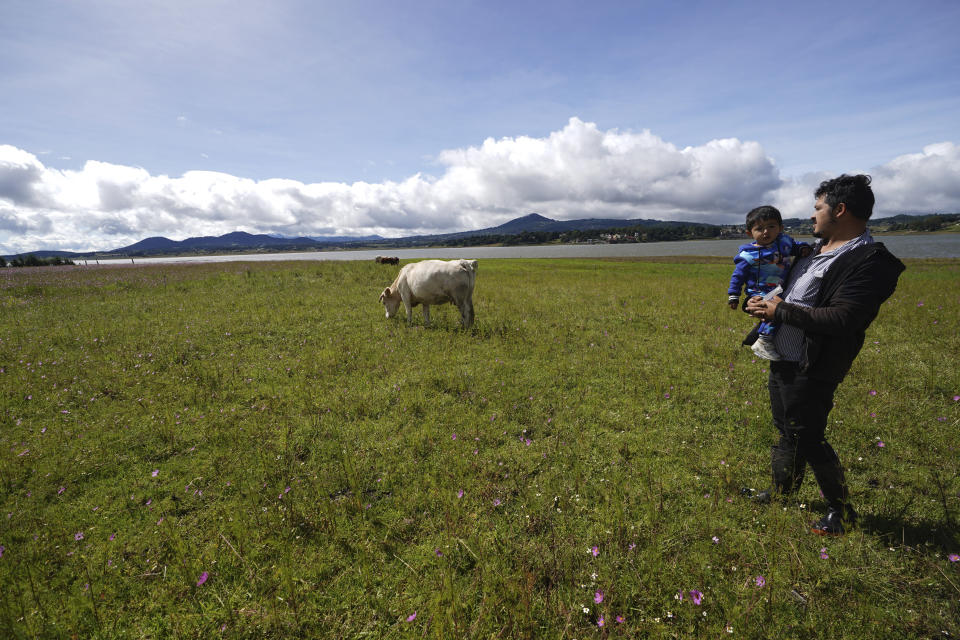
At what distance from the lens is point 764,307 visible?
3.40 metres

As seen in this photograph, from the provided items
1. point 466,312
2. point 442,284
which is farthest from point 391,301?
point 466,312

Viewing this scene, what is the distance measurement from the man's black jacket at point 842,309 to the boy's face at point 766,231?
1.13m

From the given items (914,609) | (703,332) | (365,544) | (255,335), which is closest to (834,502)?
(914,609)

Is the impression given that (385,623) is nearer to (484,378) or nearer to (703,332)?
(484,378)

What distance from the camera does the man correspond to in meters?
2.90

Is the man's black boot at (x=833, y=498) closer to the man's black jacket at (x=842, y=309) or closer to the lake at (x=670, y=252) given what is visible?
the man's black jacket at (x=842, y=309)

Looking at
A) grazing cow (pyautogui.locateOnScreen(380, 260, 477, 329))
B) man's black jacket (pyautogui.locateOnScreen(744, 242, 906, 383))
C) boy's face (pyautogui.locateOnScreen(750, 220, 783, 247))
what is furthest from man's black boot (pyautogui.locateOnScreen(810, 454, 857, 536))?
grazing cow (pyautogui.locateOnScreen(380, 260, 477, 329))

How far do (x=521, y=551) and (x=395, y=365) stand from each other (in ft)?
18.7

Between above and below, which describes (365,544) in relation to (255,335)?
below

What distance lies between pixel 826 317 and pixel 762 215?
1808 mm

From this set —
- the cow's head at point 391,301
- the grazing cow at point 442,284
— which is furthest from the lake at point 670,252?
the grazing cow at point 442,284

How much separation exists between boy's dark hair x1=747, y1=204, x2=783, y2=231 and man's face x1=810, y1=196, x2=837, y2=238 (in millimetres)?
838

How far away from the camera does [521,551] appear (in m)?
3.54

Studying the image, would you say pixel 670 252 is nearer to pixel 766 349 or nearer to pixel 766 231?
pixel 766 231
